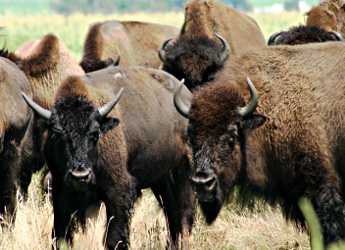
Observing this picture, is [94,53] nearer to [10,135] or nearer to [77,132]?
[10,135]

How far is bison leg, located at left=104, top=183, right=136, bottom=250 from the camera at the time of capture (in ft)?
29.3

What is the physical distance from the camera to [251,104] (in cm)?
795

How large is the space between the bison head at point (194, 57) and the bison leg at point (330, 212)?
13.7ft

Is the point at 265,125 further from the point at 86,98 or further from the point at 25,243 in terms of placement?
the point at 25,243

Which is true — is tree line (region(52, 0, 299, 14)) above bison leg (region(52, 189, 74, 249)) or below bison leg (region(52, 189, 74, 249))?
below

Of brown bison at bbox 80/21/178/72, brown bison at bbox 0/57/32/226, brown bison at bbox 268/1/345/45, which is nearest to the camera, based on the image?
brown bison at bbox 0/57/32/226

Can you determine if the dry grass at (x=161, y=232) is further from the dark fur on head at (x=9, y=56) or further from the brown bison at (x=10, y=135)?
the dark fur on head at (x=9, y=56)

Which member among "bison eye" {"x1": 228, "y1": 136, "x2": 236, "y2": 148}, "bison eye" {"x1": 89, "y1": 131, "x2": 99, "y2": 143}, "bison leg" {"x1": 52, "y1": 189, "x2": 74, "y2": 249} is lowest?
"bison leg" {"x1": 52, "y1": 189, "x2": 74, "y2": 249}

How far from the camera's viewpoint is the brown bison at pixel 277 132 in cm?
786

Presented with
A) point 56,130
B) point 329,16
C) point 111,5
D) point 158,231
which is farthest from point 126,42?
point 111,5

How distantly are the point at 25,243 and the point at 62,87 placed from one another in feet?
4.47

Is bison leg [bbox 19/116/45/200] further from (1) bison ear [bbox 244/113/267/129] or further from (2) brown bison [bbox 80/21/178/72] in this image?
(1) bison ear [bbox 244/113/267/129]

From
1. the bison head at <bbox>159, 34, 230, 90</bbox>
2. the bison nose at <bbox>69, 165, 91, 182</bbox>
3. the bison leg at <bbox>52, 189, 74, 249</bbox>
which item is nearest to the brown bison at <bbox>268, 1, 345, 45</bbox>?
the bison head at <bbox>159, 34, 230, 90</bbox>

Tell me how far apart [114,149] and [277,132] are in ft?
5.34
